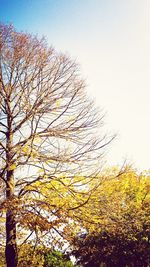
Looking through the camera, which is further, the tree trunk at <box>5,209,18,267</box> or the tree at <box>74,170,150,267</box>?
the tree at <box>74,170,150,267</box>

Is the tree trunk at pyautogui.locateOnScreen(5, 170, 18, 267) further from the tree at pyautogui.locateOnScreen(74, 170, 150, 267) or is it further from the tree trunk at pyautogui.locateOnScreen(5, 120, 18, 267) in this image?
the tree at pyautogui.locateOnScreen(74, 170, 150, 267)

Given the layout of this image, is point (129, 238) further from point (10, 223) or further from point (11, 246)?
point (10, 223)

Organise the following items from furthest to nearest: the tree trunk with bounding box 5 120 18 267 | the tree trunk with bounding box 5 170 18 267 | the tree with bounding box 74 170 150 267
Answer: the tree with bounding box 74 170 150 267
the tree trunk with bounding box 5 170 18 267
the tree trunk with bounding box 5 120 18 267

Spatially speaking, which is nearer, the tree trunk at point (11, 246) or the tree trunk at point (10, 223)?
the tree trunk at point (10, 223)

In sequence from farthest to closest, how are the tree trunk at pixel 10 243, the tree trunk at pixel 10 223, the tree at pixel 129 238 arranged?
the tree at pixel 129 238, the tree trunk at pixel 10 243, the tree trunk at pixel 10 223

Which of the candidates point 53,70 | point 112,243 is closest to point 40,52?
point 53,70

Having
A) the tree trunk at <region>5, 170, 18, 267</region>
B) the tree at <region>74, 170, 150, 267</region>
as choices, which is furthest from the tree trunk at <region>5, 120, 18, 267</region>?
the tree at <region>74, 170, 150, 267</region>

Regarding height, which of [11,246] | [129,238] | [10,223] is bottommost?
[11,246]

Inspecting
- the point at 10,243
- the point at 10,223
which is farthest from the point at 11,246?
the point at 10,223

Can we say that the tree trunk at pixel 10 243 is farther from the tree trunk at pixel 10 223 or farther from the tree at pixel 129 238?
the tree at pixel 129 238

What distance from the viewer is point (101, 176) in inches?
328

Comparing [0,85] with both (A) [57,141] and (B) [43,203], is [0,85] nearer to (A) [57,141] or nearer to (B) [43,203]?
(A) [57,141]

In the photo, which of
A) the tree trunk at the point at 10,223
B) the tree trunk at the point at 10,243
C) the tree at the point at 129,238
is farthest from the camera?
the tree at the point at 129,238

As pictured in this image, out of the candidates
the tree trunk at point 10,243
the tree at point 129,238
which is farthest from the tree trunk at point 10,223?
the tree at point 129,238
